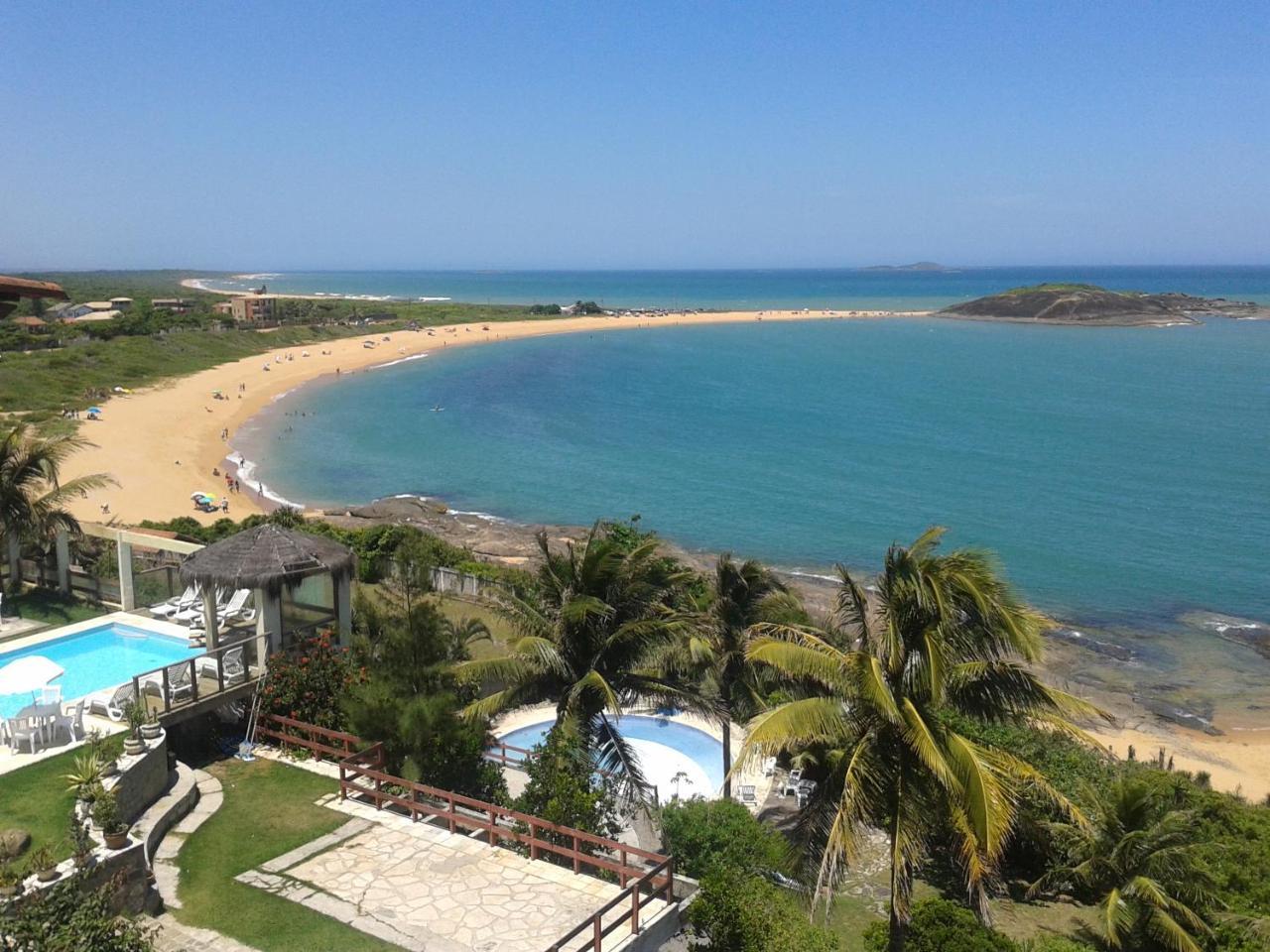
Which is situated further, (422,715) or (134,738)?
(422,715)

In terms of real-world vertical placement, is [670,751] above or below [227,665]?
below

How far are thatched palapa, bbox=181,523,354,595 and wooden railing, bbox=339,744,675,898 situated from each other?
317cm

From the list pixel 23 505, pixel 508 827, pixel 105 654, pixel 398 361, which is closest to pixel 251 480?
pixel 23 505

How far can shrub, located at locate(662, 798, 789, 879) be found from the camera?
12172 millimetres

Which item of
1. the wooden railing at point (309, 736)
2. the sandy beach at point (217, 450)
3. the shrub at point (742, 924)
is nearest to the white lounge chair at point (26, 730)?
the wooden railing at point (309, 736)

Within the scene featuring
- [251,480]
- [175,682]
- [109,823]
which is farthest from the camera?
[251,480]

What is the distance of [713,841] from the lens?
1227 cm

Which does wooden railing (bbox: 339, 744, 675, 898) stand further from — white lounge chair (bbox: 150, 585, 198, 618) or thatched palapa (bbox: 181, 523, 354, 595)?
white lounge chair (bbox: 150, 585, 198, 618)

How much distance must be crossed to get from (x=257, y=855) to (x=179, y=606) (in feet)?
24.6

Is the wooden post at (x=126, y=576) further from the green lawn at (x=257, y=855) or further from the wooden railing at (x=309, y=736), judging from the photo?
the green lawn at (x=257, y=855)

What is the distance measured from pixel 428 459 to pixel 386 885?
42337 mm

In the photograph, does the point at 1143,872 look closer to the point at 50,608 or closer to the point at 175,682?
the point at 175,682

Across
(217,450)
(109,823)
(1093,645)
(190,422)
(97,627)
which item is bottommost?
(1093,645)

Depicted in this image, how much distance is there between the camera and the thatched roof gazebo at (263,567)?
13969 millimetres
